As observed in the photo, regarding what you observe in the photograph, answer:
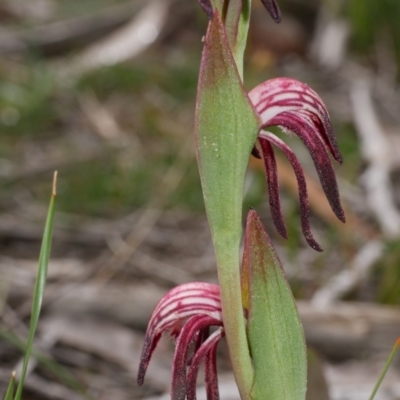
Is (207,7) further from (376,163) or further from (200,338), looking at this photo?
(376,163)

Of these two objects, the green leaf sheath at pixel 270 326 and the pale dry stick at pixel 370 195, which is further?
the pale dry stick at pixel 370 195

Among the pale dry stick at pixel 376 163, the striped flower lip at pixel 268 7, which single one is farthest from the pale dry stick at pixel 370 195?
the striped flower lip at pixel 268 7

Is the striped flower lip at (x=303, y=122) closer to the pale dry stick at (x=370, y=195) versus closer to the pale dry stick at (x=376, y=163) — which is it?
the pale dry stick at (x=370, y=195)

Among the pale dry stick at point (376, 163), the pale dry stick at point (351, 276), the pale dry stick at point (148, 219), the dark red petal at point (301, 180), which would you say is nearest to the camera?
the dark red petal at point (301, 180)

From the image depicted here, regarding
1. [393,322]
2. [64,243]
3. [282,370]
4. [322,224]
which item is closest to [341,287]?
[393,322]

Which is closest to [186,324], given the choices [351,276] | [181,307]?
[181,307]

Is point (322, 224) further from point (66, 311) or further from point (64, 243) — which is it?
point (66, 311)

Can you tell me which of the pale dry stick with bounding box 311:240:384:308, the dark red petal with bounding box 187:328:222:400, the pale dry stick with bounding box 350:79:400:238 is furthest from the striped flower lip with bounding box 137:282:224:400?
the pale dry stick with bounding box 350:79:400:238
